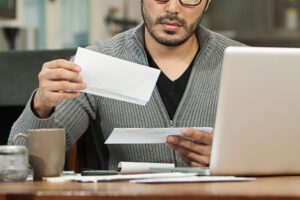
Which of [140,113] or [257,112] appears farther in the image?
[140,113]

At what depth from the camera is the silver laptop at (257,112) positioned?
104cm

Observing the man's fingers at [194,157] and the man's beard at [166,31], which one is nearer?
the man's fingers at [194,157]

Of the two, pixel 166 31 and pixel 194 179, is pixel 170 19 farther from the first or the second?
pixel 194 179

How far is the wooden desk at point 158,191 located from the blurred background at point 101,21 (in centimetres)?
200

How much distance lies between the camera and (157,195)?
87cm

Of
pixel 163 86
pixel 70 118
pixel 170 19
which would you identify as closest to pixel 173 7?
pixel 170 19

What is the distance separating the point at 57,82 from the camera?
1.35 metres

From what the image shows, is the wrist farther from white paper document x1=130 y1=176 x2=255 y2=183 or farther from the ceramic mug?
white paper document x1=130 y1=176 x2=255 y2=183

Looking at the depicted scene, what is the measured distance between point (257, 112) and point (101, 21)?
375 cm

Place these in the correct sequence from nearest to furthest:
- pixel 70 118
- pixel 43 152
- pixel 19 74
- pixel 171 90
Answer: pixel 43 152 → pixel 70 118 → pixel 171 90 → pixel 19 74

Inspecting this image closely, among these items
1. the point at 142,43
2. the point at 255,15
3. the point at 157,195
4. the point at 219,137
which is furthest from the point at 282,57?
the point at 255,15

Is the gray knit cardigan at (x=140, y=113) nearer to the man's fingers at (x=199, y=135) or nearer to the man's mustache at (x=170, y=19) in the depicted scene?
the man's mustache at (x=170, y=19)

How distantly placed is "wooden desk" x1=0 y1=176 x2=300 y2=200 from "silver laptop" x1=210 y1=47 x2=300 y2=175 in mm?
95

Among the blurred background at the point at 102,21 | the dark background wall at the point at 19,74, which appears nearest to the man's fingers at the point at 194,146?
the dark background wall at the point at 19,74
